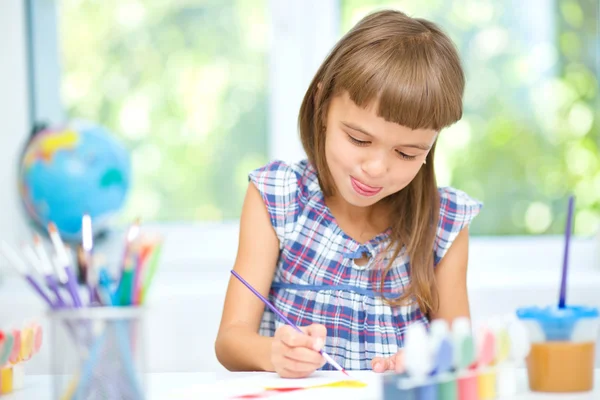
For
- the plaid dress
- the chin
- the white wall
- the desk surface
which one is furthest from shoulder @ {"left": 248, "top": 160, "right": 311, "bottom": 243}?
the white wall

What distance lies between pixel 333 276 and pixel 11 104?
1465 millimetres

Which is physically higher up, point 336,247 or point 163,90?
point 163,90

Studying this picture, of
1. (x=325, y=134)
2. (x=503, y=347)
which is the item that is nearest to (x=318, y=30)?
(x=325, y=134)

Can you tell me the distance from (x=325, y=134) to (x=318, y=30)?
1195 millimetres

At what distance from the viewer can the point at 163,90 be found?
2.40 m

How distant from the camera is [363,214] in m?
1.32

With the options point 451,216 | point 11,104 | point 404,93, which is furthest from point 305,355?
point 11,104

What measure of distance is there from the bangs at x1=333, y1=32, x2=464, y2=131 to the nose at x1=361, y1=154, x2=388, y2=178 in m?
0.05

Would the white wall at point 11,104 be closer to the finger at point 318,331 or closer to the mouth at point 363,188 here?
the mouth at point 363,188

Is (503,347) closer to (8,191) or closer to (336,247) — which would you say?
(336,247)

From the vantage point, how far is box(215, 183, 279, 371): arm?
1.08 m

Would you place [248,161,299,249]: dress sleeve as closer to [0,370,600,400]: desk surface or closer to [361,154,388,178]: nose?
[361,154,388,178]: nose

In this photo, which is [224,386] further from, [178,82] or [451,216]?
[178,82]

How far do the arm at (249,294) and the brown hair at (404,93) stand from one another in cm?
12
